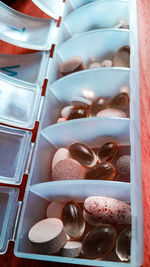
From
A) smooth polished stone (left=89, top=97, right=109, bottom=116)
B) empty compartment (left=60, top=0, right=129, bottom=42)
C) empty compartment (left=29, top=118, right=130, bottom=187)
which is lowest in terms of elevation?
empty compartment (left=29, top=118, right=130, bottom=187)

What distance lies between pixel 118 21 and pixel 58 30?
26 centimetres

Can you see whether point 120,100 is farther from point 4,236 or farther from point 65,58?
point 4,236

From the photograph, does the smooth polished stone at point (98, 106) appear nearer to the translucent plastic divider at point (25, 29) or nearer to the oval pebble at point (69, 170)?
the oval pebble at point (69, 170)

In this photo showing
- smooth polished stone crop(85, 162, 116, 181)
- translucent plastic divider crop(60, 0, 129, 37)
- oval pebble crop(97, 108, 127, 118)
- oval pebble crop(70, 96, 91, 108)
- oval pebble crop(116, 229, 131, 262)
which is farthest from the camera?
translucent plastic divider crop(60, 0, 129, 37)

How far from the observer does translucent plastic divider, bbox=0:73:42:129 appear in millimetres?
745

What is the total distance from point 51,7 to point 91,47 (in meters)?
0.28

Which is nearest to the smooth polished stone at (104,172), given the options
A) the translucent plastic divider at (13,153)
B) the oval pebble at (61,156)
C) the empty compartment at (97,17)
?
the oval pebble at (61,156)

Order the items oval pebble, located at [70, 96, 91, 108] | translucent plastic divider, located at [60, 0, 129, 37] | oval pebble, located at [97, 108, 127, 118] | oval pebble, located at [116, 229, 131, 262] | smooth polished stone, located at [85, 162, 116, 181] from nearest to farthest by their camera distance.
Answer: oval pebble, located at [116, 229, 131, 262] < smooth polished stone, located at [85, 162, 116, 181] < oval pebble, located at [97, 108, 127, 118] < oval pebble, located at [70, 96, 91, 108] < translucent plastic divider, located at [60, 0, 129, 37]

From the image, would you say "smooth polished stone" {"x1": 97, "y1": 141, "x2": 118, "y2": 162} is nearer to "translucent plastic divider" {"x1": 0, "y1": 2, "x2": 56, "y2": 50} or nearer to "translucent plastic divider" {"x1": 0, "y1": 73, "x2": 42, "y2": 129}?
"translucent plastic divider" {"x1": 0, "y1": 73, "x2": 42, "y2": 129}

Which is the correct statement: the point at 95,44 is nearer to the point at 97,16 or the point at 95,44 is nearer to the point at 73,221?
the point at 97,16

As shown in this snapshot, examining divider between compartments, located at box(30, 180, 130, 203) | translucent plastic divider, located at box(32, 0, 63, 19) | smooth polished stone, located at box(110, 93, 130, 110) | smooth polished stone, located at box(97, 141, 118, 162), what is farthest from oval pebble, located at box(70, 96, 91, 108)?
translucent plastic divider, located at box(32, 0, 63, 19)

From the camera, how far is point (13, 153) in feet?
2.32

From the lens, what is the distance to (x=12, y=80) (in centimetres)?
80

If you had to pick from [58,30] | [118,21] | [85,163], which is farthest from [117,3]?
[85,163]
